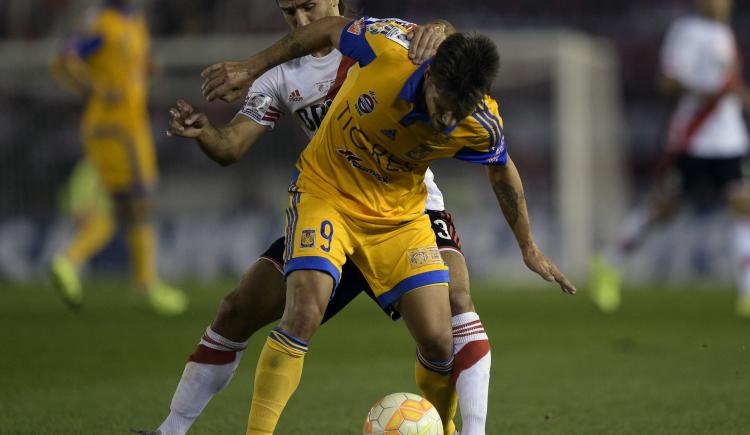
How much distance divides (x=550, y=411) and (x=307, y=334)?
188cm

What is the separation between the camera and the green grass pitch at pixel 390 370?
544 centimetres

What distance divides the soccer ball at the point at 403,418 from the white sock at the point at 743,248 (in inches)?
233

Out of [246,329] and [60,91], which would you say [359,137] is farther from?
[60,91]

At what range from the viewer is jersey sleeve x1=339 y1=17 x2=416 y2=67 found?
14.4ft

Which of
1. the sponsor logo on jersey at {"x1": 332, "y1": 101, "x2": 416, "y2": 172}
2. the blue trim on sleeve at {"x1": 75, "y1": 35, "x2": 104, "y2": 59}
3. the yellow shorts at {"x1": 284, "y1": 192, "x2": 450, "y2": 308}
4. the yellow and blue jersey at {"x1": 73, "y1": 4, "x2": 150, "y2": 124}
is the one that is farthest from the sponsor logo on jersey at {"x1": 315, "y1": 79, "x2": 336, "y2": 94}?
the blue trim on sleeve at {"x1": 75, "y1": 35, "x2": 104, "y2": 59}

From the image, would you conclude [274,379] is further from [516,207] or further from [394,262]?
[516,207]

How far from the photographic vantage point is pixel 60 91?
16.2m

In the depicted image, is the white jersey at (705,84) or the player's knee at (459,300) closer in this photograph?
the player's knee at (459,300)

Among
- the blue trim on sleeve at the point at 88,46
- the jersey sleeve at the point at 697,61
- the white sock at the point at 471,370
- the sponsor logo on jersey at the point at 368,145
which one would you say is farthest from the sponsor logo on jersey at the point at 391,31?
the blue trim on sleeve at the point at 88,46

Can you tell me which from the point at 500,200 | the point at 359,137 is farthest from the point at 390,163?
the point at 500,200

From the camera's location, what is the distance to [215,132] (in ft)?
14.6

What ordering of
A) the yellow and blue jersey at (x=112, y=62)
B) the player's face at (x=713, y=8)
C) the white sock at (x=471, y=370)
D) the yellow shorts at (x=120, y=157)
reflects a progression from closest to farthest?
the white sock at (x=471, y=370), the player's face at (x=713, y=8), the yellow shorts at (x=120, y=157), the yellow and blue jersey at (x=112, y=62)

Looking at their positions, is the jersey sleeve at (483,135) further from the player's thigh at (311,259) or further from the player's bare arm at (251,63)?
the player's thigh at (311,259)

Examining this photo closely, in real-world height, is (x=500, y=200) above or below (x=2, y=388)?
above
